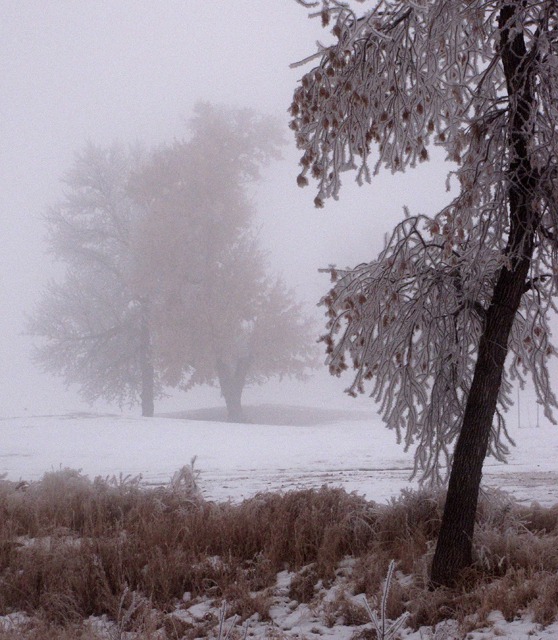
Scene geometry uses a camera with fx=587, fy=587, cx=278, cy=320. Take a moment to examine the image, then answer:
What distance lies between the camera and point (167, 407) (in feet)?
150

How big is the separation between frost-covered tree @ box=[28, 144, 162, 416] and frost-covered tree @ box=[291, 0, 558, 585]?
19701 mm

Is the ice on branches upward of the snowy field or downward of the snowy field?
upward

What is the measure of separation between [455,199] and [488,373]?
1277mm

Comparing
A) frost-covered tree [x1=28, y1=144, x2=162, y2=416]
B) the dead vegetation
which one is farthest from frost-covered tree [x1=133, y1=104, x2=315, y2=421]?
the dead vegetation

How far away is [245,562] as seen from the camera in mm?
5020

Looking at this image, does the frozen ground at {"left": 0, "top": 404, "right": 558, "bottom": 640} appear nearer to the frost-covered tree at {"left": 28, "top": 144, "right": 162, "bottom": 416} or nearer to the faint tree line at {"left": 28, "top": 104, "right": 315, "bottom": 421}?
the faint tree line at {"left": 28, "top": 104, "right": 315, "bottom": 421}

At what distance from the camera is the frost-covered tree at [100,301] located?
24328mm

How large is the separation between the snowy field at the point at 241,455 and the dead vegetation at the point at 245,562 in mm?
1046

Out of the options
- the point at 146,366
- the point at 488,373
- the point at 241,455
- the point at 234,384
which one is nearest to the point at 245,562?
the point at 488,373

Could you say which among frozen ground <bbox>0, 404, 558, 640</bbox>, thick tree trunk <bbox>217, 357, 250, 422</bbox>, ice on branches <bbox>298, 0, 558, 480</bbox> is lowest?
frozen ground <bbox>0, 404, 558, 640</bbox>

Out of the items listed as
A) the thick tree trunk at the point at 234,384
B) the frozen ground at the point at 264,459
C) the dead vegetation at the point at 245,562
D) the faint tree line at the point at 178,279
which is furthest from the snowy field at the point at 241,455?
the thick tree trunk at the point at 234,384

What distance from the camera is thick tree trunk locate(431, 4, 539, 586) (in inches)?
163

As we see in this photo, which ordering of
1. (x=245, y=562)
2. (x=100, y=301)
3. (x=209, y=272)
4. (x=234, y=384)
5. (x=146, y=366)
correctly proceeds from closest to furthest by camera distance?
(x=245, y=562), (x=209, y=272), (x=234, y=384), (x=146, y=366), (x=100, y=301)

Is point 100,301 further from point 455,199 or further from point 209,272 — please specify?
point 455,199
